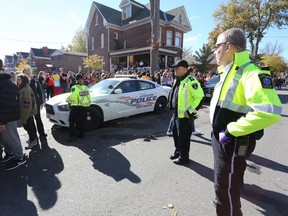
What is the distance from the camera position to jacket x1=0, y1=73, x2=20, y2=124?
3.41m

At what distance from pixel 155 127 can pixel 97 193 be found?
3.72m

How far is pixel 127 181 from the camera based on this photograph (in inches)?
130

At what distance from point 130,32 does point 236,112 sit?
2687 cm

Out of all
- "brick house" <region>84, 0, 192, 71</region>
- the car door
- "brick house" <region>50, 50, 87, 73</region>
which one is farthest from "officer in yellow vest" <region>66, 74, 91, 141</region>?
"brick house" <region>50, 50, 87, 73</region>

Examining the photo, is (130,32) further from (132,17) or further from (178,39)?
(178,39)

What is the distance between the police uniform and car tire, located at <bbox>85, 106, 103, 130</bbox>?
14.8ft

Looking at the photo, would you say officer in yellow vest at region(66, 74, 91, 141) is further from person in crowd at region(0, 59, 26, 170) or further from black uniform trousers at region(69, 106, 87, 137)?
person in crowd at region(0, 59, 26, 170)

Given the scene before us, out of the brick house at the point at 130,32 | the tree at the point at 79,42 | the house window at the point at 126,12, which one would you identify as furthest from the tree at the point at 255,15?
the tree at the point at 79,42

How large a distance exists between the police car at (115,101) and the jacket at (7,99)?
2.02m

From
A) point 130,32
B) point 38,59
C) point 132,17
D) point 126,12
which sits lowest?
point 38,59

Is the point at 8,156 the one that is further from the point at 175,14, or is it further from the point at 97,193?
the point at 175,14

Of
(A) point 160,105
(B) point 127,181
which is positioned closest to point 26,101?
(B) point 127,181

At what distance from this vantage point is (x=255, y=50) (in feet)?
101

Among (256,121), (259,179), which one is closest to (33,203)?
(256,121)
